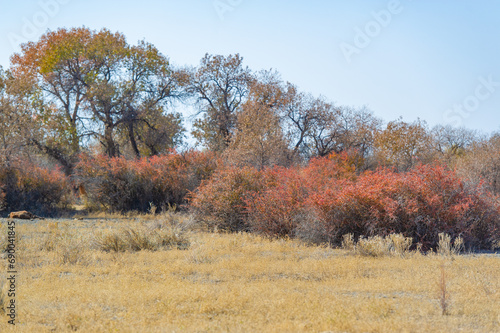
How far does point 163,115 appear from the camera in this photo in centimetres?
3725

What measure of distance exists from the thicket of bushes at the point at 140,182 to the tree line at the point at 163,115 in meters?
3.27

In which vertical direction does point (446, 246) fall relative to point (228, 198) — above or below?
below

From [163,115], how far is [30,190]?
15910mm

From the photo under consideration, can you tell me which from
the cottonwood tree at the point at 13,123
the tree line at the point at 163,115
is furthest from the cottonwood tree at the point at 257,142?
the cottonwood tree at the point at 13,123

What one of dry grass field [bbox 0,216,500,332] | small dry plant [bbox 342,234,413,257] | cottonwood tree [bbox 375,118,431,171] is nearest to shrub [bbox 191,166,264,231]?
dry grass field [bbox 0,216,500,332]

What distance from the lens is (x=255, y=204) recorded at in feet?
48.1

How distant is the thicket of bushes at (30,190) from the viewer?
2219 cm

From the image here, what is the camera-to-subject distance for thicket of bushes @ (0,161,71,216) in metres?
22.2

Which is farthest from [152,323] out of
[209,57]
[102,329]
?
[209,57]

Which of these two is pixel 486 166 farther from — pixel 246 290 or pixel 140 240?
pixel 246 290

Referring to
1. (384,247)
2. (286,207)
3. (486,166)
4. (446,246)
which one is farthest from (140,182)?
(486,166)

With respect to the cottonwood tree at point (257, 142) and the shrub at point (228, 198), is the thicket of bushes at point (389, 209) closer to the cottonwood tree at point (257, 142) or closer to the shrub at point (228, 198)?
the shrub at point (228, 198)

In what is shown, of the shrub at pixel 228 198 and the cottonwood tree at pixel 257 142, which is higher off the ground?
the cottonwood tree at pixel 257 142

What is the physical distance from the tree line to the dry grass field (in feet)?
51.2
